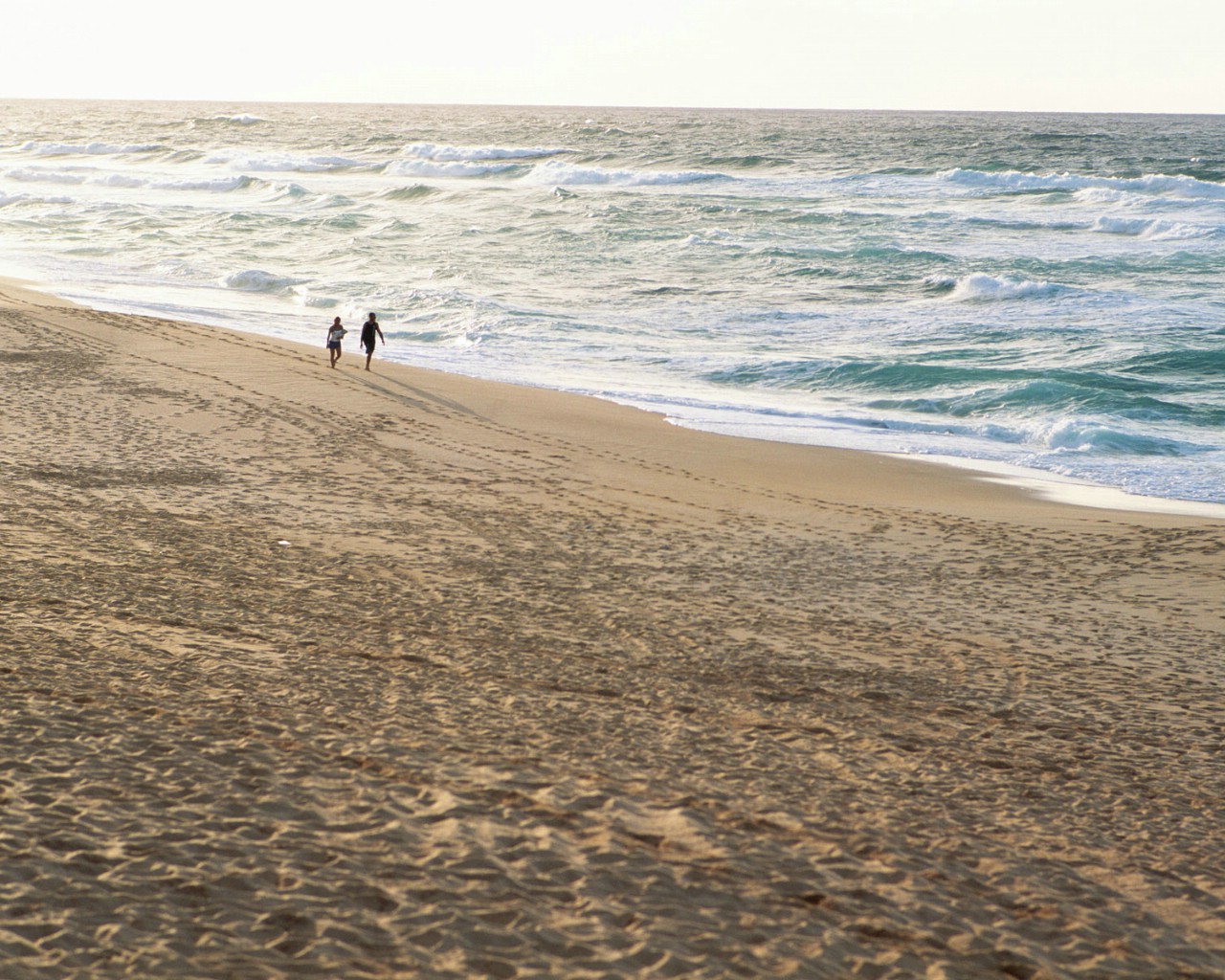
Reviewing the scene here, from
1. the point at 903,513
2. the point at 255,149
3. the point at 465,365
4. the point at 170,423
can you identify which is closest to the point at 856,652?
the point at 903,513

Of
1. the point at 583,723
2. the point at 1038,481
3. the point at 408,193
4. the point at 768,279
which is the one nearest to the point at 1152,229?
the point at 768,279

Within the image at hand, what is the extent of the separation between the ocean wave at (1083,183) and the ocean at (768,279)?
0.18 meters

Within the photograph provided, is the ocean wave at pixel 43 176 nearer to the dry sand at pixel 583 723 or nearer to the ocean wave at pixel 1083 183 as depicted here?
the ocean wave at pixel 1083 183

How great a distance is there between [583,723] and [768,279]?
24.9 metres

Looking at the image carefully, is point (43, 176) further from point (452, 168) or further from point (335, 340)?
point (335, 340)

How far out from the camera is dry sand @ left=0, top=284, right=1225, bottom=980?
5004 millimetres

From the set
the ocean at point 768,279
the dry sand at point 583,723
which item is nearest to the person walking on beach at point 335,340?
the ocean at point 768,279

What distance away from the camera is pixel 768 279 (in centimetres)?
3070

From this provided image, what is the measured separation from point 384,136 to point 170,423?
80550 mm

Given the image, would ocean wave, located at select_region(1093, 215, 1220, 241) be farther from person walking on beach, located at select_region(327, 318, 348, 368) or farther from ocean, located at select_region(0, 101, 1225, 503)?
person walking on beach, located at select_region(327, 318, 348, 368)

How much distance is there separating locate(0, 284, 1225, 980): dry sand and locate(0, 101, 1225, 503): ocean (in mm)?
5268

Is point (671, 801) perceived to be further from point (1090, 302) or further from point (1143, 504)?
point (1090, 302)

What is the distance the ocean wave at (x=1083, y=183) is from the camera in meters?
47.0

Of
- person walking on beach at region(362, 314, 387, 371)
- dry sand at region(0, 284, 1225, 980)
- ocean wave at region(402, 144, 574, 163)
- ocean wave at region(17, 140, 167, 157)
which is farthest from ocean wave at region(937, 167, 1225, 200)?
ocean wave at region(17, 140, 167, 157)
